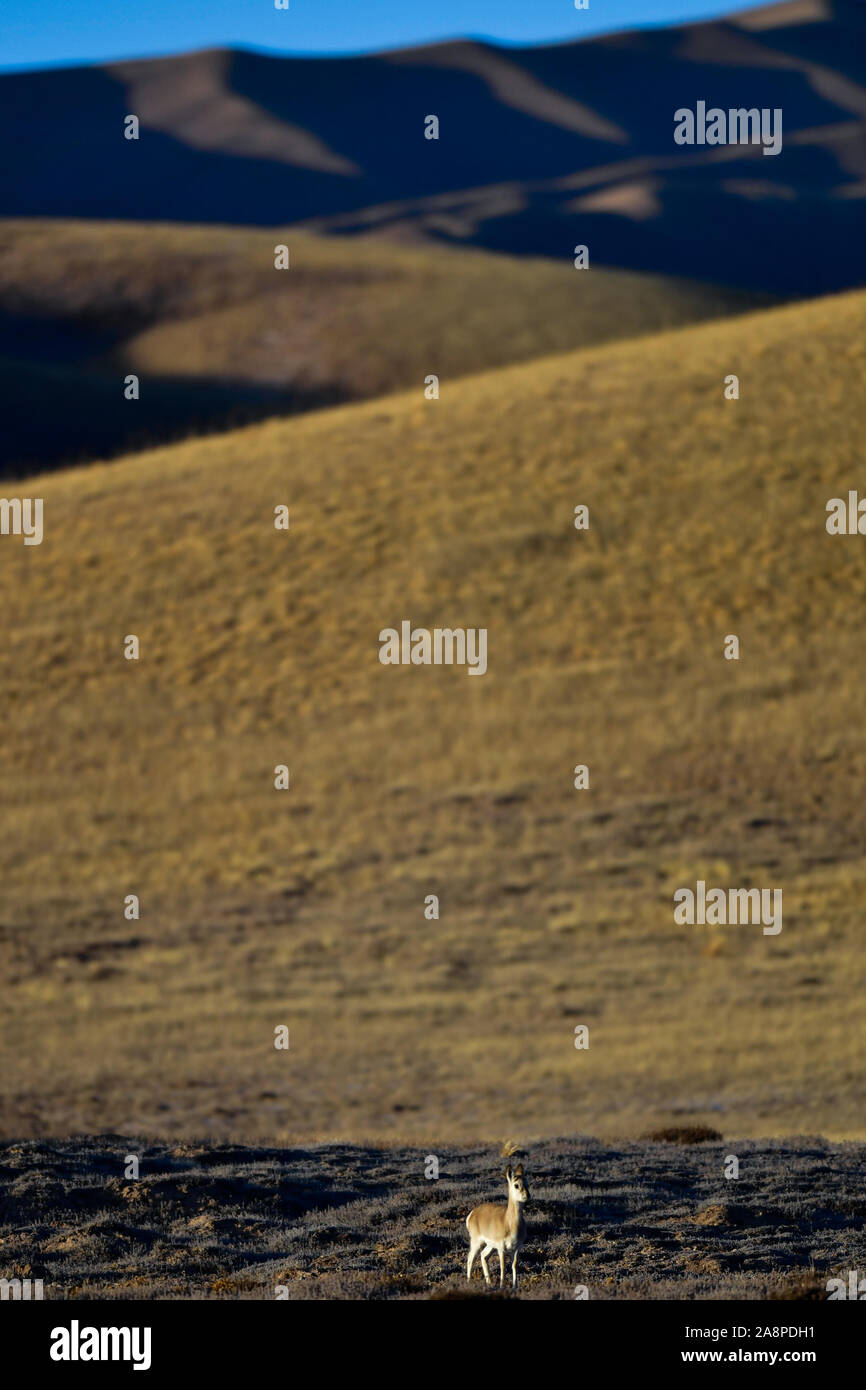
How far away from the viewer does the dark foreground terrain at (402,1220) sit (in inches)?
307

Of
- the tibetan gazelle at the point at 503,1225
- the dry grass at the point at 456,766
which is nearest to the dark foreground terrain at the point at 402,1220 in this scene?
the tibetan gazelle at the point at 503,1225

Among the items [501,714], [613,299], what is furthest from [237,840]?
[613,299]

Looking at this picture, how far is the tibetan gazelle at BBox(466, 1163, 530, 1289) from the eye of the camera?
263 inches

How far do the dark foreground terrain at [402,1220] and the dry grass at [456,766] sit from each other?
16.1 ft

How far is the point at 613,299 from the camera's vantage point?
291ft

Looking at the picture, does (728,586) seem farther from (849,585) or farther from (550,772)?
(550,772)

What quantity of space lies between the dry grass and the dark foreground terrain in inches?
194

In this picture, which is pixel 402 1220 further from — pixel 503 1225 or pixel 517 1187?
pixel 517 1187

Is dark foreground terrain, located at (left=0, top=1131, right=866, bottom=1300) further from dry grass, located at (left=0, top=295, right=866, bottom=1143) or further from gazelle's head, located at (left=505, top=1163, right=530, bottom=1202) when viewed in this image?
dry grass, located at (left=0, top=295, right=866, bottom=1143)

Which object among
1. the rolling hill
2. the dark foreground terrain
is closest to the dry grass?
the dark foreground terrain

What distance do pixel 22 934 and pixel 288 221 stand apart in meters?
184

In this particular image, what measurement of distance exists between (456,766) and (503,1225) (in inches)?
821

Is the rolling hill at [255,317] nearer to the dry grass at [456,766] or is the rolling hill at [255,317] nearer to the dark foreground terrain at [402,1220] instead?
the dry grass at [456,766]

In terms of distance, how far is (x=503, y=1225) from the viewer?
6883mm
